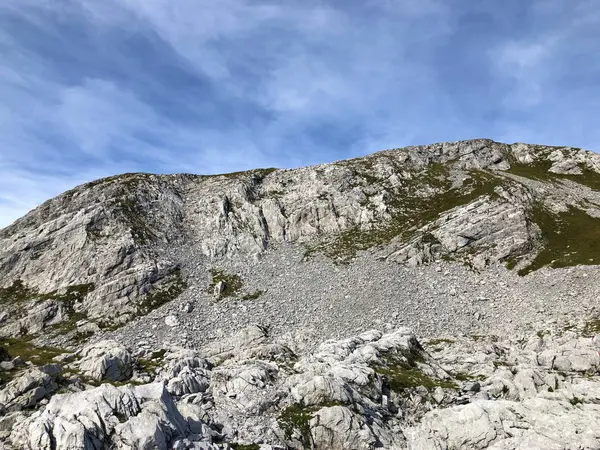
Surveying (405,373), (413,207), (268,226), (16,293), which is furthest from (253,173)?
(405,373)

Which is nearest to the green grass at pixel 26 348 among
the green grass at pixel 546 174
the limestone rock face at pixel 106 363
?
the limestone rock face at pixel 106 363

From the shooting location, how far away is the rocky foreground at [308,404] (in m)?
21.4

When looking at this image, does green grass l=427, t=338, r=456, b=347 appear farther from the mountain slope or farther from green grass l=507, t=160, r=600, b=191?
green grass l=507, t=160, r=600, b=191

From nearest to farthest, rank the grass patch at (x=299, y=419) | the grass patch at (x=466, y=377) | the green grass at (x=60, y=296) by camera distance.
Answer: the grass patch at (x=299, y=419)
the grass patch at (x=466, y=377)
the green grass at (x=60, y=296)

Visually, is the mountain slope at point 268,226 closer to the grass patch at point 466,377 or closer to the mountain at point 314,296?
the mountain at point 314,296

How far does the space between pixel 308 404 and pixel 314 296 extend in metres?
39.1

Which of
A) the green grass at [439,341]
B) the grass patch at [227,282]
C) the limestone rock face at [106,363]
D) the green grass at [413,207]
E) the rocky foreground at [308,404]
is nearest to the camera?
the rocky foreground at [308,404]

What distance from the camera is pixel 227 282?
72250 millimetres

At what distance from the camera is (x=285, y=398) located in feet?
91.5

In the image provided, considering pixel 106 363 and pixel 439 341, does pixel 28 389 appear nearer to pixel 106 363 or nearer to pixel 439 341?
pixel 106 363

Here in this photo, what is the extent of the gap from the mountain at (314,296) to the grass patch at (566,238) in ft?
1.52

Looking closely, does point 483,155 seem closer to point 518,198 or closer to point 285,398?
point 518,198

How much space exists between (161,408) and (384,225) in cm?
7244

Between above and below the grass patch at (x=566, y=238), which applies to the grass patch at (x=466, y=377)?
below
